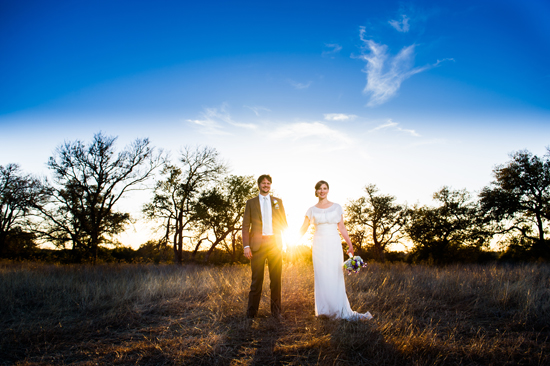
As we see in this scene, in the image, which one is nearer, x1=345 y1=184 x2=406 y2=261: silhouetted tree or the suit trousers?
the suit trousers

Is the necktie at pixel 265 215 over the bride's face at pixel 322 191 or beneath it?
beneath

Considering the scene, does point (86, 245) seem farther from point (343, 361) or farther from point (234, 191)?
point (343, 361)

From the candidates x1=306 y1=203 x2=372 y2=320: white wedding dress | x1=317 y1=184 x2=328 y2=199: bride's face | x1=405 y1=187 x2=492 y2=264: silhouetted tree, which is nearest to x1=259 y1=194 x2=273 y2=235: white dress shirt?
x1=306 y1=203 x2=372 y2=320: white wedding dress

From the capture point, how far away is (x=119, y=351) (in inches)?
132

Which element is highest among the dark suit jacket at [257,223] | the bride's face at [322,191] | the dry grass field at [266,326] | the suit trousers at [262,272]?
the bride's face at [322,191]

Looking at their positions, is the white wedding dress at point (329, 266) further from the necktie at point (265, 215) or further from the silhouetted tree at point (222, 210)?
the silhouetted tree at point (222, 210)

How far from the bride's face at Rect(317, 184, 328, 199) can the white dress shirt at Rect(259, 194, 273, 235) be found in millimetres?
886

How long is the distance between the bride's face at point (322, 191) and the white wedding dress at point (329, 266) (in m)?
0.23

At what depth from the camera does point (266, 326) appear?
4246mm

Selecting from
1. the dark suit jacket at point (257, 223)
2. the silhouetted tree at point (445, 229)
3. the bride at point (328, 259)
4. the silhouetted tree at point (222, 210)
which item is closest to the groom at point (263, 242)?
the dark suit jacket at point (257, 223)

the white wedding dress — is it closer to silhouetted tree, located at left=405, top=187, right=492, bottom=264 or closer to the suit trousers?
the suit trousers

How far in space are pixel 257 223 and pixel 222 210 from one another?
54.5 ft

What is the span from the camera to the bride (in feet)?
15.1

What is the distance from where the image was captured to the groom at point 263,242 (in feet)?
15.5
